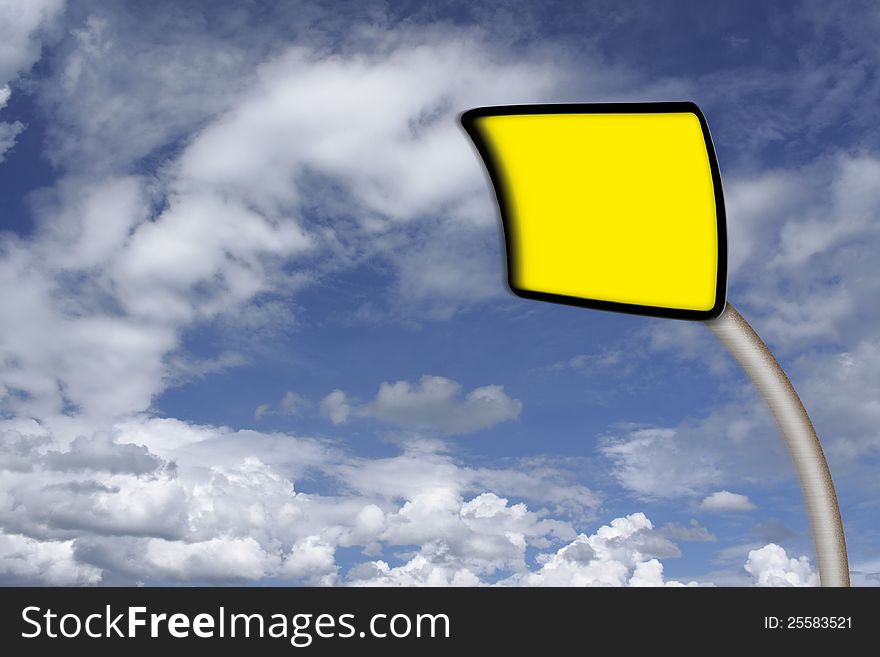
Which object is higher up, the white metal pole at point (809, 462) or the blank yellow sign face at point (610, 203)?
the blank yellow sign face at point (610, 203)

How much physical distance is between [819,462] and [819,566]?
0.84 meters

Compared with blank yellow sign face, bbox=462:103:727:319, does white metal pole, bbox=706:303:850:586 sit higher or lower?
lower

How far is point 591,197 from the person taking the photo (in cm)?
534

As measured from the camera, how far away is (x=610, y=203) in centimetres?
534

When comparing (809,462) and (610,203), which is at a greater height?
(610,203)

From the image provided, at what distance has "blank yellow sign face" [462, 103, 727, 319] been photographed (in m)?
5.04

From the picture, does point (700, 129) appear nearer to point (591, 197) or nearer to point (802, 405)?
point (591, 197)

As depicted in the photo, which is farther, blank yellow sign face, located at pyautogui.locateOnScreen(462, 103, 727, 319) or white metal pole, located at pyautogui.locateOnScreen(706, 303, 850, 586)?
white metal pole, located at pyautogui.locateOnScreen(706, 303, 850, 586)

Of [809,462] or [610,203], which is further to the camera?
[809,462]

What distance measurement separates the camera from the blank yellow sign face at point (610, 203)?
198 inches

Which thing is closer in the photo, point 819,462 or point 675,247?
point 675,247

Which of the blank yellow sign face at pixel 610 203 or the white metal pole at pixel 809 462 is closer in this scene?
the blank yellow sign face at pixel 610 203
